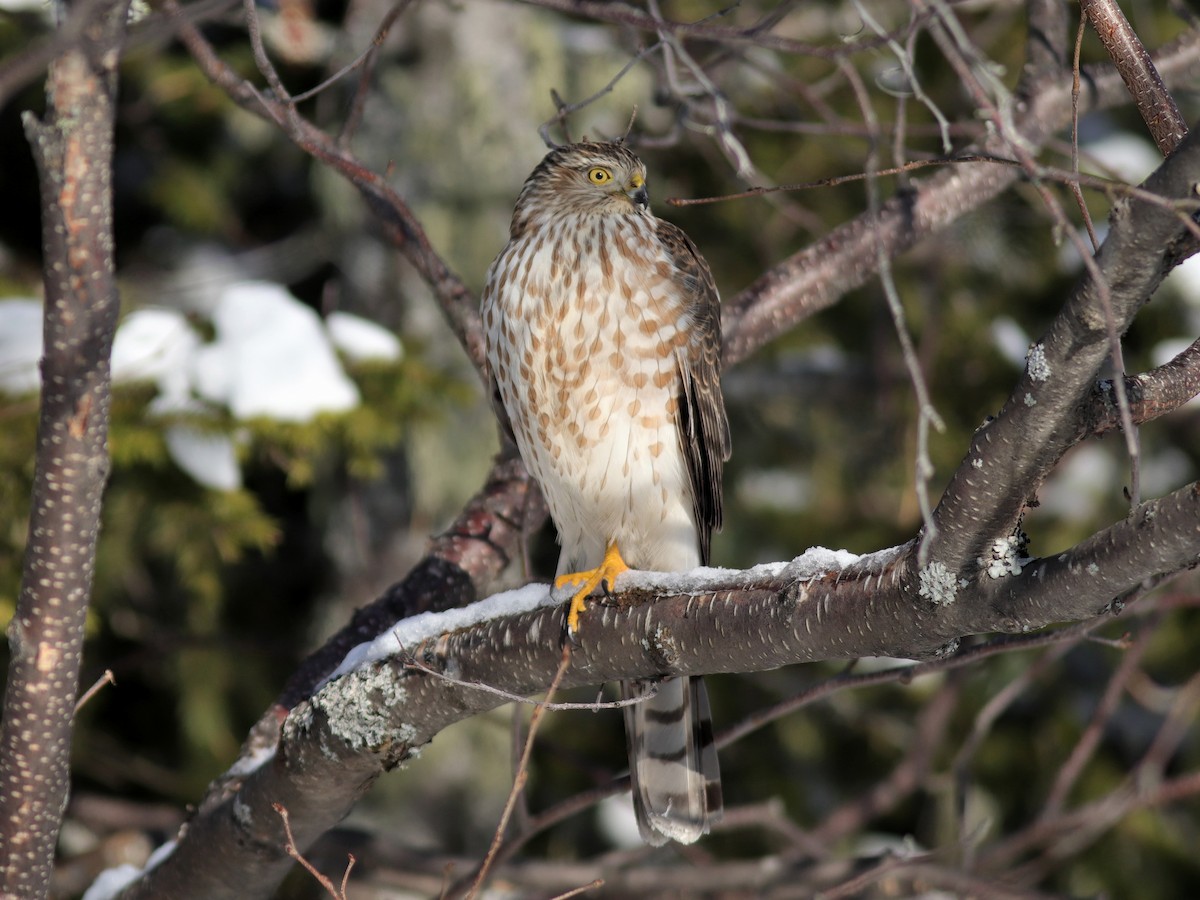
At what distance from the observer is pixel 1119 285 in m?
1.56

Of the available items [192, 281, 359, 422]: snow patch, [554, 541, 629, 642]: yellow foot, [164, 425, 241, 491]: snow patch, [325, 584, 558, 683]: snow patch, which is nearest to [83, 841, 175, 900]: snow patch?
[325, 584, 558, 683]: snow patch

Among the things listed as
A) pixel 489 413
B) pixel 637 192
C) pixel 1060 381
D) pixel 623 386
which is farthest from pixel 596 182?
pixel 489 413

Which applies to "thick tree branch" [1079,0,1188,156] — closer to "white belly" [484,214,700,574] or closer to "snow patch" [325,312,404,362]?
"white belly" [484,214,700,574]

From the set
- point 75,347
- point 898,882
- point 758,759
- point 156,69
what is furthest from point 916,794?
point 75,347

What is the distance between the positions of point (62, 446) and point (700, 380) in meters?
1.64

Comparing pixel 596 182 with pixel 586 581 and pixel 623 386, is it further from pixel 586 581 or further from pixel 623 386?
pixel 586 581

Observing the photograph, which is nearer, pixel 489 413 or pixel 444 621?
pixel 444 621

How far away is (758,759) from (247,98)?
13.8 ft

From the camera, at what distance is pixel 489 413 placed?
5477mm

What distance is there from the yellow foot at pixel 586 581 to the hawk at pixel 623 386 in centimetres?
2

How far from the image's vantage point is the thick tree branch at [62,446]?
1984 mm

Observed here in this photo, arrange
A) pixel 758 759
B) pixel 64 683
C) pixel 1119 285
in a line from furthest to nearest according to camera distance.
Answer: pixel 758 759 < pixel 64 683 < pixel 1119 285

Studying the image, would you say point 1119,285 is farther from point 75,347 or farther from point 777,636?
point 75,347

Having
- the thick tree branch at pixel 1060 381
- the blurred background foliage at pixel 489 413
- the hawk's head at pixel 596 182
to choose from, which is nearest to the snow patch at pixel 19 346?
the blurred background foliage at pixel 489 413
